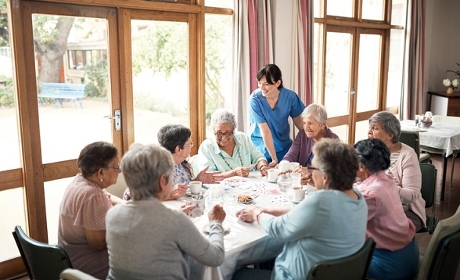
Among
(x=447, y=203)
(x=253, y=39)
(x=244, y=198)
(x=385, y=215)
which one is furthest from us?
(x=447, y=203)

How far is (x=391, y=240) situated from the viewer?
228cm

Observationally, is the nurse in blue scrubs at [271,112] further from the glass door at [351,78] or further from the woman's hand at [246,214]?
the glass door at [351,78]

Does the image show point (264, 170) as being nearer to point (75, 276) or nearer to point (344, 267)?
point (344, 267)

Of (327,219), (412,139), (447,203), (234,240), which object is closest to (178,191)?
(234,240)

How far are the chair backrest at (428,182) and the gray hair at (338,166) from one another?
156 cm

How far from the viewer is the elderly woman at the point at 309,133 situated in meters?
3.30

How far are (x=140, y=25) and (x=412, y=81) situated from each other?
16.9 ft

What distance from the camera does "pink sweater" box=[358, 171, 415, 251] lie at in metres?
2.23

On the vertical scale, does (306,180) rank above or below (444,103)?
below

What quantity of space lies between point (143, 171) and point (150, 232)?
24 cm

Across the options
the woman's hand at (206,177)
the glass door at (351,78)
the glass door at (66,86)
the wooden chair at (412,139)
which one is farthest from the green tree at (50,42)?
the glass door at (351,78)

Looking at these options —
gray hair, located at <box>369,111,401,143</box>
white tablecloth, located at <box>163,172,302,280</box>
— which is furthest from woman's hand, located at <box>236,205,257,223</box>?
gray hair, located at <box>369,111,401,143</box>

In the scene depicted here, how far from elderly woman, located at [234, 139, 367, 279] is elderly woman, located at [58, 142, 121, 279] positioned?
0.81m

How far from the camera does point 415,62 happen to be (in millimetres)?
7410
